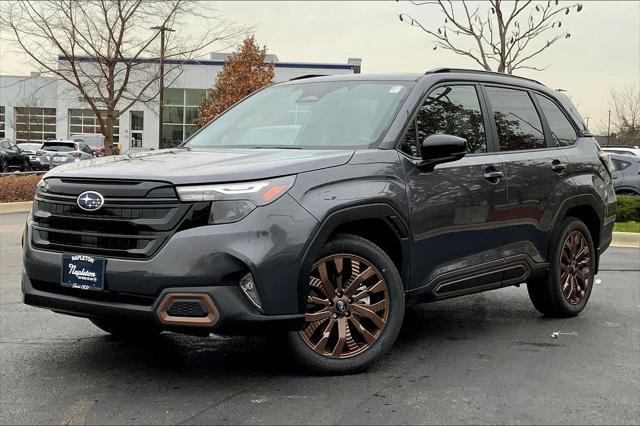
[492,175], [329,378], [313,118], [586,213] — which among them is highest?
[313,118]

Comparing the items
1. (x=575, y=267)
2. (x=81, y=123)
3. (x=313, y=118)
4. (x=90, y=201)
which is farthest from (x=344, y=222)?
(x=81, y=123)

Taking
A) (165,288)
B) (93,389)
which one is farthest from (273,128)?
(93,389)

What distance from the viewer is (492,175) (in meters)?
5.31

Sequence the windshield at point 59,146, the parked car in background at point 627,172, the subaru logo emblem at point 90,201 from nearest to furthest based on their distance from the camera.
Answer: the subaru logo emblem at point 90,201
the parked car in background at point 627,172
the windshield at point 59,146

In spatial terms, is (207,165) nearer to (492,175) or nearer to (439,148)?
(439,148)

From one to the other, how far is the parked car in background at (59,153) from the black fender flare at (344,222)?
1005 inches

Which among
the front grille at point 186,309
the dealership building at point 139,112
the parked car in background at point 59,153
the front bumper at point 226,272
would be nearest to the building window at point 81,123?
the dealership building at point 139,112

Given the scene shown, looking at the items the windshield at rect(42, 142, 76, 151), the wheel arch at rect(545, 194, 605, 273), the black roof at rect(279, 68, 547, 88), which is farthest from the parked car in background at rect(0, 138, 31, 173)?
the wheel arch at rect(545, 194, 605, 273)

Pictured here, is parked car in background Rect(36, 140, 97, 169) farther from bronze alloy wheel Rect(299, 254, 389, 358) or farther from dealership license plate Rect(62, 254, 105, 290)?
bronze alloy wheel Rect(299, 254, 389, 358)

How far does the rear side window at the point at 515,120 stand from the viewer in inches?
225

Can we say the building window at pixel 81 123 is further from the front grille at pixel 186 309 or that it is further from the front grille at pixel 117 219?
the front grille at pixel 186 309

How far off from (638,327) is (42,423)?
15.1 ft

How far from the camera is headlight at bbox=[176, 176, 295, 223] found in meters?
3.88

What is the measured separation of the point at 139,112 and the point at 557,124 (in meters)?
55.5
